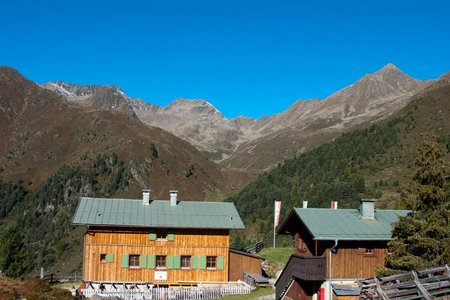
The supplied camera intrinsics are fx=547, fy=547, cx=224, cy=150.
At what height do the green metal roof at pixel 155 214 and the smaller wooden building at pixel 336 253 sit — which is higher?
the green metal roof at pixel 155 214

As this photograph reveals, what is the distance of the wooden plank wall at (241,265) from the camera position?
43656 mm

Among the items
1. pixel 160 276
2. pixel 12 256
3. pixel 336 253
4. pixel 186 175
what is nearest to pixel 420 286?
pixel 336 253

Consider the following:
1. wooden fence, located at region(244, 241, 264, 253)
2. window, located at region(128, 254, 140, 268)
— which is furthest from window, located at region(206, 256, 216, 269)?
wooden fence, located at region(244, 241, 264, 253)

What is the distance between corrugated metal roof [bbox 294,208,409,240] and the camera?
105 ft

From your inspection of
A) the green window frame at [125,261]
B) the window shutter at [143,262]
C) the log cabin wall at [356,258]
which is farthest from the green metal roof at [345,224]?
the green window frame at [125,261]

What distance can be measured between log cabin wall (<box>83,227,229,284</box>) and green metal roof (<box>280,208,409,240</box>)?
10.4 m

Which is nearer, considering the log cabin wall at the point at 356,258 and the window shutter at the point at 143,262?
the log cabin wall at the point at 356,258

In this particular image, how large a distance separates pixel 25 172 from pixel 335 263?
175083mm

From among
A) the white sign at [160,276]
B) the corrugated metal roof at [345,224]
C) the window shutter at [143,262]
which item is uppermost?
the corrugated metal roof at [345,224]

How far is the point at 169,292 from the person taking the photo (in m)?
38.6

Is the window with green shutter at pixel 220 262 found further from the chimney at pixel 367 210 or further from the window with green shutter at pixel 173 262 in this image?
the chimney at pixel 367 210

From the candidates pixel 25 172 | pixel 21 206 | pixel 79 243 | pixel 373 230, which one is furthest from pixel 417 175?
pixel 25 172

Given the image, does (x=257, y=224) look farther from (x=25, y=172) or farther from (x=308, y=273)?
(x=25, y=172)

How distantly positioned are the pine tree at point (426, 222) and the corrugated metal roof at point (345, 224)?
6.60 metres
